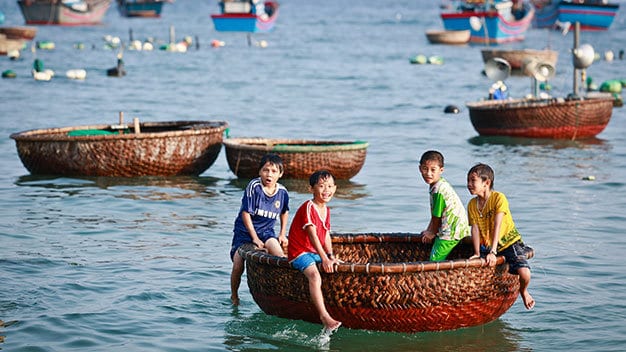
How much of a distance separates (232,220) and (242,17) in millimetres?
58025

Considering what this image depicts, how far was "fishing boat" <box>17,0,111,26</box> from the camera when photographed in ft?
243

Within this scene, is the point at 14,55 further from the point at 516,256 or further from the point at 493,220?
the point at 516,256

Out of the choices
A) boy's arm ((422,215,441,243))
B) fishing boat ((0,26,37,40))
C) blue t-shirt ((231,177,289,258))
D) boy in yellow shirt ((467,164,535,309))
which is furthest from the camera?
fishing boat ((0,26,37,40))

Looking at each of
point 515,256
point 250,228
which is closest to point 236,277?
point 250,228

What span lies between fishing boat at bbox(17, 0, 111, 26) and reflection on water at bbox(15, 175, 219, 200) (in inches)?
2408

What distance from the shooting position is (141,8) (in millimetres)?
92062

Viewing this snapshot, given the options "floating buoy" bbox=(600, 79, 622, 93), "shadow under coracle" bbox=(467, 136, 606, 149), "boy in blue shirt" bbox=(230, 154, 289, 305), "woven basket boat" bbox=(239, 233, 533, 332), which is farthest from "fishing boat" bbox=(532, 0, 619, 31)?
"woven basket boat" bbox=(239, 233, 533, 332)

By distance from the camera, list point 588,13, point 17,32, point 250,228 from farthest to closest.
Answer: point 588,13
point 17,32
point 250,228

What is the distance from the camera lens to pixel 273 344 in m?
8.15

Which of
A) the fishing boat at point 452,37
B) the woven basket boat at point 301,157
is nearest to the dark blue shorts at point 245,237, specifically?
the woven basket boat at point 301,157

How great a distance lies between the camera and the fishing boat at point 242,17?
69.2 m

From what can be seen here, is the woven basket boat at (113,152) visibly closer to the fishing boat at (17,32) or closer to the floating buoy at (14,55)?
the floating buoy at (14,55)

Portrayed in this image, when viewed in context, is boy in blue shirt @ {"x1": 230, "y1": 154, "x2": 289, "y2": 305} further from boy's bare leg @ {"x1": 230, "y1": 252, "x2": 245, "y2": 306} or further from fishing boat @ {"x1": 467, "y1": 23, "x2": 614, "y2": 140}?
fishing boat @ {"x1": 467, "y1": 23, "x2": 614, "y2": 140}

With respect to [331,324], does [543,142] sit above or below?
above
